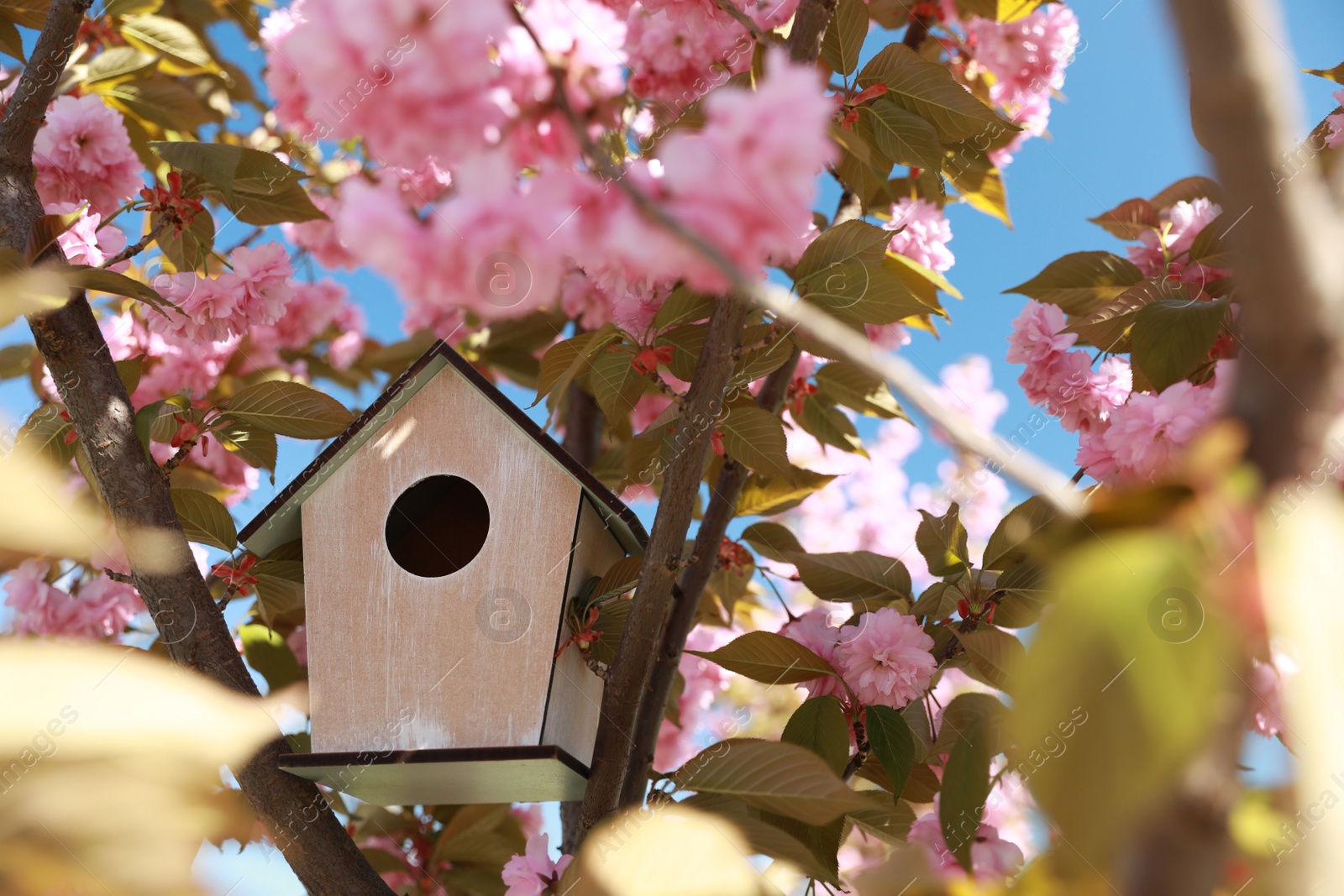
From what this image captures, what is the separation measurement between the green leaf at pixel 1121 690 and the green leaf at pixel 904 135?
0.92 metres

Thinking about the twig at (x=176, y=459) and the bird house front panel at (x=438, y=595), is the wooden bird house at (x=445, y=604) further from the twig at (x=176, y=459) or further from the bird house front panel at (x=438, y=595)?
the twig at (x=176, y=459)

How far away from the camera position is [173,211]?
4.26ft

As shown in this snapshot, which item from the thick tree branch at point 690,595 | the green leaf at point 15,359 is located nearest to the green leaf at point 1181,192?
the thick tree branch at point 690,595

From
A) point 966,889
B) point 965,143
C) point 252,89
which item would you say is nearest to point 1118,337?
point 965,143

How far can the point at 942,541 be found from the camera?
1140 millimetres

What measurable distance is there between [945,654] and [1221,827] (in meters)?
0.88

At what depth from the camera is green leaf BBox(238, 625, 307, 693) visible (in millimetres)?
1462

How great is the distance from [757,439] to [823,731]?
35 cm

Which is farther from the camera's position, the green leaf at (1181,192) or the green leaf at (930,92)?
the green leaf at (1181,192)

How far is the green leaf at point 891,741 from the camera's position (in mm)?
1015

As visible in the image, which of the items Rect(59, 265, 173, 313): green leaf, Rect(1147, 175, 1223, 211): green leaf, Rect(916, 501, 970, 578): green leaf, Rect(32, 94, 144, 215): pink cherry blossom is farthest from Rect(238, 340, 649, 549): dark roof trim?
Rect(1147, 175, 1223, 211): green leaf

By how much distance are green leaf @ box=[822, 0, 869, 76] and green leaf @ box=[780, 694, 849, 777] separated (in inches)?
30.8

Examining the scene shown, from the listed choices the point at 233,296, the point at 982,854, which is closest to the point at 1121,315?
the point at 982,854

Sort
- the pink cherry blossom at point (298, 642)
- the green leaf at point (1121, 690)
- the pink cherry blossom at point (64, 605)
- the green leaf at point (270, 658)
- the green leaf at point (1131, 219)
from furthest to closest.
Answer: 1. the pink cherry blossom at point (298, 642)
2. the pink cherry blossom at point (64, 605)
3. the green leaf at point (270, 658)
4. the green leaf at point (1131, 219)
5. the green leaf at point (1121, 690)
